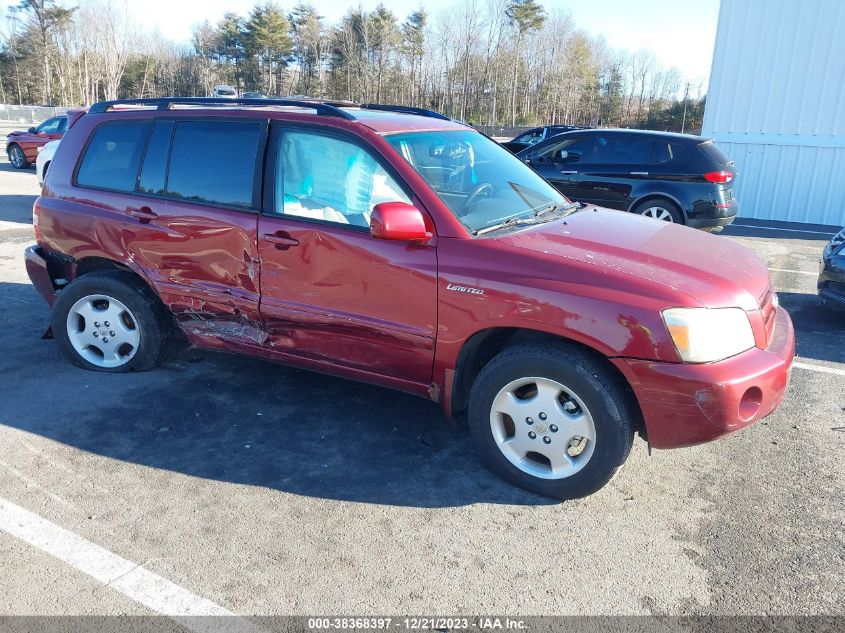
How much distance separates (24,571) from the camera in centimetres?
272

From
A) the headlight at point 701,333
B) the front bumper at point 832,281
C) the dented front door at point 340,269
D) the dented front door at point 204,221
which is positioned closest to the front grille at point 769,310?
the headlight at point 701,333

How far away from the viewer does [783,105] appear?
1324cm

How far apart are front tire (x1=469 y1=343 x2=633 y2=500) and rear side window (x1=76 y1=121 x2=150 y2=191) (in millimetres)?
2786

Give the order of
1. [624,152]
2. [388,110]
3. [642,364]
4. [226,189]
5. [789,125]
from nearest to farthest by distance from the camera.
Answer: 1. [642,364]
2. [226,189]
3. [388,110]
4. [624,152]
5. [789,125]

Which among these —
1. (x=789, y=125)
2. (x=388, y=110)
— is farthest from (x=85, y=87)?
(x=388, y=110)

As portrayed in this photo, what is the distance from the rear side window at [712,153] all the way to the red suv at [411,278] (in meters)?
6.47

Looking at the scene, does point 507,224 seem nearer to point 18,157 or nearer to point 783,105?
point 783,105

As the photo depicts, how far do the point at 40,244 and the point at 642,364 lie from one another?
426 centimetres

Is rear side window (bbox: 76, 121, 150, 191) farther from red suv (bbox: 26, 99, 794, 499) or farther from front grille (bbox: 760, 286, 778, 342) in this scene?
front grille (bbox: 760, 286, 778, 342)

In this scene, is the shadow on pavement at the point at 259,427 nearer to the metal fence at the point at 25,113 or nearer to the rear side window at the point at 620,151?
the rear side window at the point at 620,151

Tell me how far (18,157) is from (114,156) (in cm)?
1718

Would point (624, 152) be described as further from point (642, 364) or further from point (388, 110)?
point (642, 364)

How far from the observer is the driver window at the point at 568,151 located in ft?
34.4

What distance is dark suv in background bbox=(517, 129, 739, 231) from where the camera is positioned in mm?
9727
